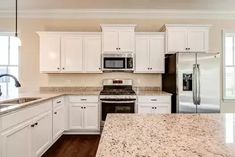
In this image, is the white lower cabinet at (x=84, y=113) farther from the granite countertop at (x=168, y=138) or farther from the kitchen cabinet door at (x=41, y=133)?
the granite countertop at (x=168, y=138)

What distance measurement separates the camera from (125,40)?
4559mm

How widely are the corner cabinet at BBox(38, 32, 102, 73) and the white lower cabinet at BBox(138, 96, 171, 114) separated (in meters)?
1.15

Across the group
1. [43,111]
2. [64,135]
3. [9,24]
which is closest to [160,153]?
[43,111]

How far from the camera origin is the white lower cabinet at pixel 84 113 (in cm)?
431

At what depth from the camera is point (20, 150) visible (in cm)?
232

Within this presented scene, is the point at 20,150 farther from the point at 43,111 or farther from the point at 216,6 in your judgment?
the point at 216,6

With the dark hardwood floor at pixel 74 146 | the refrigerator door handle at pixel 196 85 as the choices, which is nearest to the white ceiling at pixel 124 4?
the refrigerator door handle at pixel 196 85

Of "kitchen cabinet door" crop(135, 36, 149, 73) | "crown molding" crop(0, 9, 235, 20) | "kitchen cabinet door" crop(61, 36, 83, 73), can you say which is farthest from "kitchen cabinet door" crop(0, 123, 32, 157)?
"crown molding" crop(0, 9, 235, 20)

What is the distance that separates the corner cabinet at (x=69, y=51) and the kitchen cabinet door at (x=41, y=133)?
144cm

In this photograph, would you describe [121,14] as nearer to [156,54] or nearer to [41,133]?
[156,54]

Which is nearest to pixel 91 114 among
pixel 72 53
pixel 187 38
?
pixel 72 53

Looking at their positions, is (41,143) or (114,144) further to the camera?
(41,143)

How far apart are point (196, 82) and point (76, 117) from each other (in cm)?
240

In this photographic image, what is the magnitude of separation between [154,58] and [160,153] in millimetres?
3817
